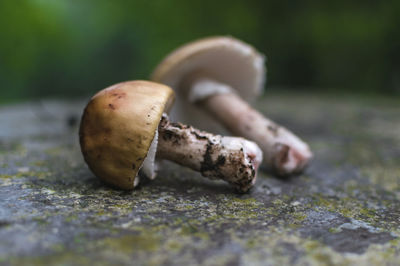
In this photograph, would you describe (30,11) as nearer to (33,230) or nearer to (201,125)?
(201,125)

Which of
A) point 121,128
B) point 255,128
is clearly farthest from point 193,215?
point 255,128

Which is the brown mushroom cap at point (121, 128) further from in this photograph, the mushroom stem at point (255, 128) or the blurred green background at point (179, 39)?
the blurred green background at point (179, 39)

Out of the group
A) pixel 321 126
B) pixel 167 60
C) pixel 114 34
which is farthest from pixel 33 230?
pixel 114 34

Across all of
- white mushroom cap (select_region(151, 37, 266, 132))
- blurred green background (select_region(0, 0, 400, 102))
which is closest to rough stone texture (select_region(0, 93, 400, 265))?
white mushroom cap (select_region(151, 37, 266, 132))

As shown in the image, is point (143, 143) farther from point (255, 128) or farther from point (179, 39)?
point (179, 39)

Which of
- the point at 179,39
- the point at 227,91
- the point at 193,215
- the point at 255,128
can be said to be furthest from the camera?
the point at 179,39

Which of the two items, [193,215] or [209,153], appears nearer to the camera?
[193,215]
